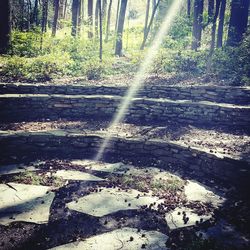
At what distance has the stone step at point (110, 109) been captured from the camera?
26.3 ft

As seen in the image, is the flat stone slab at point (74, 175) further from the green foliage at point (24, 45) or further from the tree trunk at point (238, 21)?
the tree trunk at point (238, 21)

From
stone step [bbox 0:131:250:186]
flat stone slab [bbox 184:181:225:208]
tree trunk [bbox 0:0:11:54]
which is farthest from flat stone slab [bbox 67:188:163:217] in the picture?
tree trunk [bbox 0:0:11:54]

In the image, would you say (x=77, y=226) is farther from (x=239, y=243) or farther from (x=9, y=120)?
(x=9, y=120)

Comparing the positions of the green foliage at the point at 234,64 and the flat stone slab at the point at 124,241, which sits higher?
the green foliage at the point at 234,64

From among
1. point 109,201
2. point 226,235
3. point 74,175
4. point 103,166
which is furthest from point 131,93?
point 226,235

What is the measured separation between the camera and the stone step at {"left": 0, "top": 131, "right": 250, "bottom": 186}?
21.0 ft

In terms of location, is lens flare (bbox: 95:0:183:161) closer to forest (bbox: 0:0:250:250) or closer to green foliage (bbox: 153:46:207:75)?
forest (bbox: 0:0:250:250)

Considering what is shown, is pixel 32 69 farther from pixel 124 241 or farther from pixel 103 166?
pixel 124 241

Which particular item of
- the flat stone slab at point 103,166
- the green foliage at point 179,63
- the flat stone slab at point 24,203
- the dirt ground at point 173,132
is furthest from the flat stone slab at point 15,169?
the green foliage at point 179,63

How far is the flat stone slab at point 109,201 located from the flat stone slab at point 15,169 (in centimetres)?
171

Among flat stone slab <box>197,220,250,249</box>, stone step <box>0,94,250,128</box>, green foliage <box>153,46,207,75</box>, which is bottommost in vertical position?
flat stone slab <box>197,220,250,249</box>

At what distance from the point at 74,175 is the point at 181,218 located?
2474 millimetres

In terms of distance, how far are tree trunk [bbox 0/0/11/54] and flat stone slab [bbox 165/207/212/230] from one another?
34.0ft

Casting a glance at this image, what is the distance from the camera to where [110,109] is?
8625 millimetres
